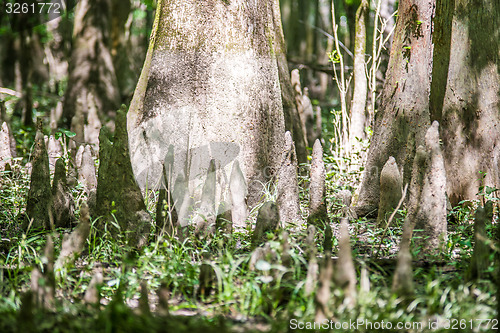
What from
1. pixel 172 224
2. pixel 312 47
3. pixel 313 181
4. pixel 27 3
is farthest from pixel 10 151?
pixel 312 47

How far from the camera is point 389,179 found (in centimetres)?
454

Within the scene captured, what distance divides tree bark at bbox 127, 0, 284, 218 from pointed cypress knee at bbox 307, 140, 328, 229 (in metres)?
0.88

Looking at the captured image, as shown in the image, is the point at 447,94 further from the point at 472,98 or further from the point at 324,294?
the point at 324,294

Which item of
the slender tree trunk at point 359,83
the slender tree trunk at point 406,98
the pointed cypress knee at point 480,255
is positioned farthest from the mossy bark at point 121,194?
the slender tree trunk at point 359,83

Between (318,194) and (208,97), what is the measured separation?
153 cm

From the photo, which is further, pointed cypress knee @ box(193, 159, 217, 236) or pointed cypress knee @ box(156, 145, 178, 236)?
pointed cypress knee @ box(193, 159, 217, 236)

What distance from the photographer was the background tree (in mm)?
4934

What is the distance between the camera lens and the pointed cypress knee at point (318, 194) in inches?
165

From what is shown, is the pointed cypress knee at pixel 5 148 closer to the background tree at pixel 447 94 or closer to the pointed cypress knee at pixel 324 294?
the background tree at pixel 447 94

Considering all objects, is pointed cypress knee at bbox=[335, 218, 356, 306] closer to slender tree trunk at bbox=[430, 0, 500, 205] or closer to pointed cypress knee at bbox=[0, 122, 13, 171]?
slender tree trunk at bbox=[430, 0, 500, 205]

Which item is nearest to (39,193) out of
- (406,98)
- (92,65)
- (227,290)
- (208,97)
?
(208,97)

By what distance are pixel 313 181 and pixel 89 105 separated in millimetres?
7070

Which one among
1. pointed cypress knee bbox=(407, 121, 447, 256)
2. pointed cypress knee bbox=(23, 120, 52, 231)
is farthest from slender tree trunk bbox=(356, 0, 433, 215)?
pointed cypress knee bbox=(23, 120, 52, 231)

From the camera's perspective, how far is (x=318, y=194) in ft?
13.8
